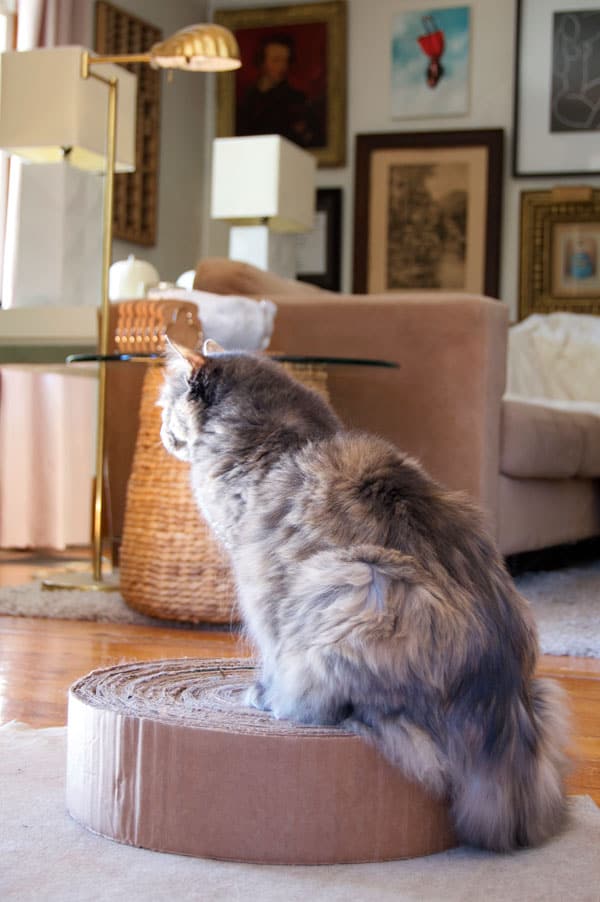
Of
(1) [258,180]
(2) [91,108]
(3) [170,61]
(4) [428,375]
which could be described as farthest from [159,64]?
(1) [258,180]

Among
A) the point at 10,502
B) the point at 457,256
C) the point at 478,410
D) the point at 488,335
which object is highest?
the point at 457,256

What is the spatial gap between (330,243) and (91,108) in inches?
97.5

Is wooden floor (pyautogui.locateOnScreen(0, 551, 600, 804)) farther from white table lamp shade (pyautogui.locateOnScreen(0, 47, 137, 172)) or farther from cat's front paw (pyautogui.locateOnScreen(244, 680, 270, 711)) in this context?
white table lamp shade (pyautogui.locateOnScreen(0, 47, 137, 172))

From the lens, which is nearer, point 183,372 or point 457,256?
point 183,372

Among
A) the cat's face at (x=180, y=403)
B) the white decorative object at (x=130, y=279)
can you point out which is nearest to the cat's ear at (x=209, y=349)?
Answer: the cat's face at (x=180, y=403)

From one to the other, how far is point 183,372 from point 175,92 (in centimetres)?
462

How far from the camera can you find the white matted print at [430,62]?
5.49m

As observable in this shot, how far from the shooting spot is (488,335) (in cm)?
289

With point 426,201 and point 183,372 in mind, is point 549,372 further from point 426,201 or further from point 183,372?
point 183,372

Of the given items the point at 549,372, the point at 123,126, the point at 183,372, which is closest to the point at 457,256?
the point at 549,372

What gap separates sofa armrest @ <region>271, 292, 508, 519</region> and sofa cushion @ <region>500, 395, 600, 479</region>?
0.06 m

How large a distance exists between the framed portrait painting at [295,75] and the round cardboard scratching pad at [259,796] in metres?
4.84

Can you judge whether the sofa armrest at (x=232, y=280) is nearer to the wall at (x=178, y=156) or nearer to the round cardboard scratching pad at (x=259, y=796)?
the round cardboard scratching pad at (x=259, y=796)

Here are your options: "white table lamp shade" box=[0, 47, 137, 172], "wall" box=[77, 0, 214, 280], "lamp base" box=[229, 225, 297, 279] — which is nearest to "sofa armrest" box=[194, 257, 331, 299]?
"white table lamp shade" box=[0, 47, 137, 172]
